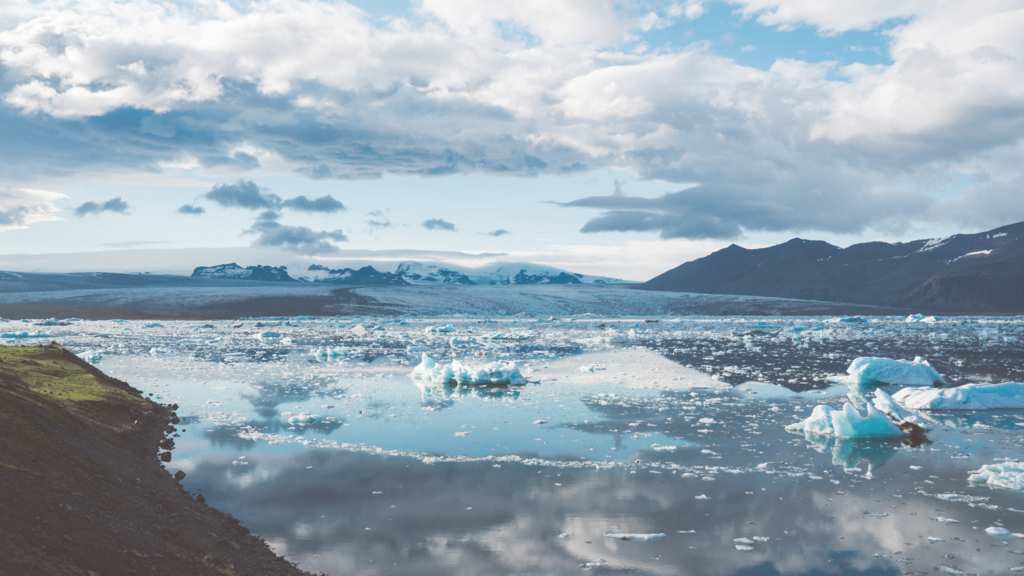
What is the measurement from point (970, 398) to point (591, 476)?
12138 mm

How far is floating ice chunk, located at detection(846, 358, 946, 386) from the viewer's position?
19922 millimetres

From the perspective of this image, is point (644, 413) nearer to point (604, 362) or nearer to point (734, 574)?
point (734, 574)

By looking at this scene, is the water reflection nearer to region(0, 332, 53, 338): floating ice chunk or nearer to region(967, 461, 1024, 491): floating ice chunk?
region(967, 461, 1024, 491): floating ice chunk

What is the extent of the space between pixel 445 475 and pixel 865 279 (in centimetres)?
21749

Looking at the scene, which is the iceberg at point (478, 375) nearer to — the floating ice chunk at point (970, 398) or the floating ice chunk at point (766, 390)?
the floating ice chunk at point (766, 390)

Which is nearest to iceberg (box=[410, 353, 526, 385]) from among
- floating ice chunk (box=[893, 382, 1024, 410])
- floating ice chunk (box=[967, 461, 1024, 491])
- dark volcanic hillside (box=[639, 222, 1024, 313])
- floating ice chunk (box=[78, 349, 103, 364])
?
floating ice chunk (box=[893, 382, 1024, 410])

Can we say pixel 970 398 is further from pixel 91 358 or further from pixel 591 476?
pixel 91 358

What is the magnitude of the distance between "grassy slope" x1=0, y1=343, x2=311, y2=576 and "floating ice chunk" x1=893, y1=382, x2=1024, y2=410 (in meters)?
16.1

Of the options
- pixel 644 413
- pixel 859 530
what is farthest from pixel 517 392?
pixel 859 530

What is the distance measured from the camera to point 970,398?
52.6 feet

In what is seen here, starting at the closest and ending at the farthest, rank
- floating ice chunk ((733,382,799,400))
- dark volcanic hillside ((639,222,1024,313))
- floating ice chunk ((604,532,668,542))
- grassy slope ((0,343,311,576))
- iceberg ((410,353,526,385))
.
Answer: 1. grassy slope ((0,343,311,576))
2. floating ice chunk ((604,532,668,542))
3. floating ice chunk ((733,382,799,400))
4. iceberg ((410,353,526,385))
5. dark volcanic hillside ((639,222,1024,313))

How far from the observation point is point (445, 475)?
33.6ft

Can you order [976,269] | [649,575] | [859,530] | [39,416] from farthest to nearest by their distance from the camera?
[976,269] < [39,416] < [859,530] < [649,575]

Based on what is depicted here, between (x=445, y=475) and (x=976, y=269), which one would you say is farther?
(x=976, y=269)
